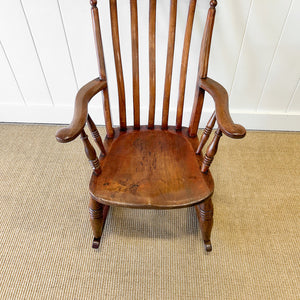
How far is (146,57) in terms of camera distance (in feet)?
4.15

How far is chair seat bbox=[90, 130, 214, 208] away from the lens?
2.61 feet

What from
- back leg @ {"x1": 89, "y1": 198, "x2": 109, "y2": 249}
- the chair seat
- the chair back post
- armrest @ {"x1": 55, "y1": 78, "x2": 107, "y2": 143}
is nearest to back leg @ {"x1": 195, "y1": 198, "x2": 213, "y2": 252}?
the chair seat

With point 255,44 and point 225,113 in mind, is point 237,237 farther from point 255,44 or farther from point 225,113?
point 255,44

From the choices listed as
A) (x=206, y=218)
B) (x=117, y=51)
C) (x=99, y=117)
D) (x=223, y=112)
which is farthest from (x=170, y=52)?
(x=99, y=117)

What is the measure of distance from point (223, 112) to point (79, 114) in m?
0.45

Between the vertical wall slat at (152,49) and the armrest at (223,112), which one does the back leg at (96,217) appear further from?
the armrest at (223,112)

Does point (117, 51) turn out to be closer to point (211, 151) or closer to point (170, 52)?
point (170, 52)

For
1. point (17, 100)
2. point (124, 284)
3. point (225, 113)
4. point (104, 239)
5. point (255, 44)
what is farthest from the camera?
point (17, 100)

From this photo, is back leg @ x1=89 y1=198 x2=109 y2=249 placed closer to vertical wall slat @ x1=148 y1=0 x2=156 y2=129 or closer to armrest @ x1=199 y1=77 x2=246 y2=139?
vertical wall slat @ x1=148 y1=0 x2=156 y2=129

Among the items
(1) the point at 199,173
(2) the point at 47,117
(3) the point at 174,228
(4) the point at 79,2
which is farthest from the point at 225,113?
(2) the point at 47,117

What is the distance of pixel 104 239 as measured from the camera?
1104 mm

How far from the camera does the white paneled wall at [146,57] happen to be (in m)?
1.13

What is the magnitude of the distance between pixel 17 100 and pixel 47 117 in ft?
0.66

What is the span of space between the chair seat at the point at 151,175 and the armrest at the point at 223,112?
219 millimetres
